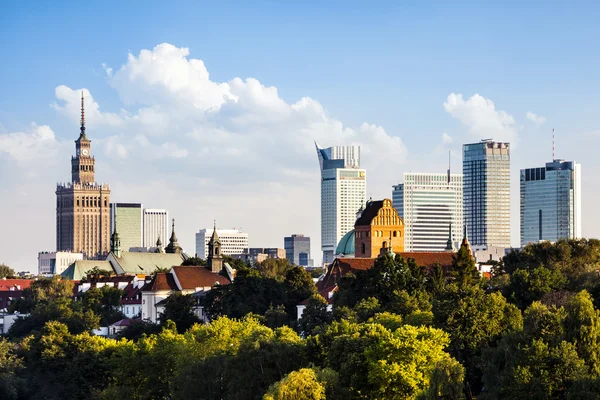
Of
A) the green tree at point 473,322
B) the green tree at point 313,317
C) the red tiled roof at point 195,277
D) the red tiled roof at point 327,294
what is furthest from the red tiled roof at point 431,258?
the green tree at point 473,322

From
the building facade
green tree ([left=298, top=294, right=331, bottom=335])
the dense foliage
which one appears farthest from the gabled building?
green tree ([left=298, top=294, right=331, bottom=335])

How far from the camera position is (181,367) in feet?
286

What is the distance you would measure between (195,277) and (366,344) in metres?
84.9

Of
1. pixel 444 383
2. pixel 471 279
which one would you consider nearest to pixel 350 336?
pixel 444 383

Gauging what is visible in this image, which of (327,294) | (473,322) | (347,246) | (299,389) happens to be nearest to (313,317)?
(327,294)

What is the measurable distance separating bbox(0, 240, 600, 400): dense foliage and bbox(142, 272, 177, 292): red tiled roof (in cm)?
1682

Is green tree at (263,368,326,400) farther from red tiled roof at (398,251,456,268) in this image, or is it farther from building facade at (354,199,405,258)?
building facade at (354,199,405,258)

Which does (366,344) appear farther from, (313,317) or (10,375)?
(10,375)

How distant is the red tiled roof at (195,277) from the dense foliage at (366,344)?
63.6 feet

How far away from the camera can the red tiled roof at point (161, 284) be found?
502 ft

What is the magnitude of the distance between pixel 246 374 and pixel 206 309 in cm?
5317

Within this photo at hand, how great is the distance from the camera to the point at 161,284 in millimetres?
153750

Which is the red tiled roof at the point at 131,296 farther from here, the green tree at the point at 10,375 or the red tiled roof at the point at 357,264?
the green tree at the point at 10,375

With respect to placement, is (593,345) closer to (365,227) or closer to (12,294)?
(365,227)
